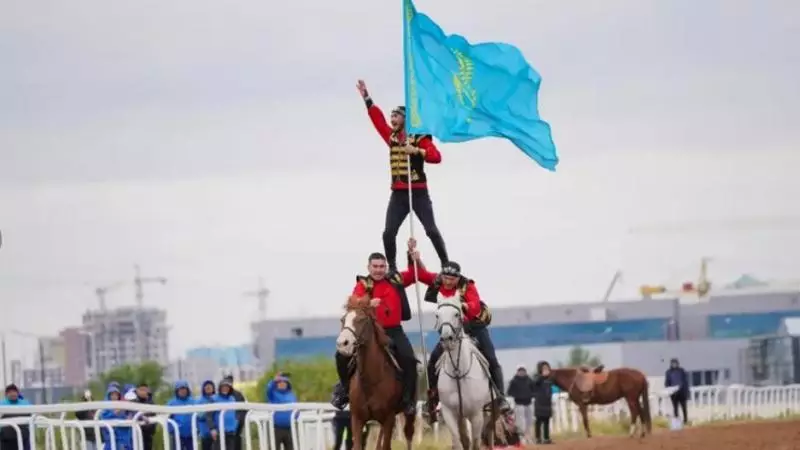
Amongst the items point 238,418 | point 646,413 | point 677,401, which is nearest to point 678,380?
point 677,401

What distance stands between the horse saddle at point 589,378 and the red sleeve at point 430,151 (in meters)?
25.9

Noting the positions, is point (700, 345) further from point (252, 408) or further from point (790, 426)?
point (252, 408)

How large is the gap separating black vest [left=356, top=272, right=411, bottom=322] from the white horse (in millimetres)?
582

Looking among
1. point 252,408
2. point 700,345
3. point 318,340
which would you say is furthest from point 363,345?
point 318,340

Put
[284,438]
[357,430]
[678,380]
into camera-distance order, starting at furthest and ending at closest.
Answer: [678,380], [284,438], [357,430]

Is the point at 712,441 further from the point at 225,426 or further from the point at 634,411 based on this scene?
the point at 225,426

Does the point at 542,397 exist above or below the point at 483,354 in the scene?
below

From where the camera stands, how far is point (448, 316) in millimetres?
25625

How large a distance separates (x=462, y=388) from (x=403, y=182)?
2518mm

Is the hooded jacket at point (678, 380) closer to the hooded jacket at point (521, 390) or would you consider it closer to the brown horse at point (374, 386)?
the hooded jacket at point (521, 390)

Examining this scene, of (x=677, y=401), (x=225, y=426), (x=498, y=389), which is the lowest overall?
(x=677, y=401)

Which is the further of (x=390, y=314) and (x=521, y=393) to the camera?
(x=521, y=393)

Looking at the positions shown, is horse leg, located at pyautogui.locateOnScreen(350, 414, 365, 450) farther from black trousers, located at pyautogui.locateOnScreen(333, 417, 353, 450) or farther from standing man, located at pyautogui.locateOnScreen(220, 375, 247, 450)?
black trousers, located at pyautogui.locateOnScreen(333, 417, 353, 450)

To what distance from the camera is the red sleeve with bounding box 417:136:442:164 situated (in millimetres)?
25719
